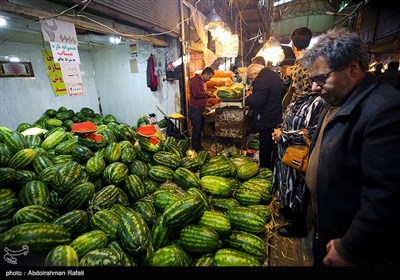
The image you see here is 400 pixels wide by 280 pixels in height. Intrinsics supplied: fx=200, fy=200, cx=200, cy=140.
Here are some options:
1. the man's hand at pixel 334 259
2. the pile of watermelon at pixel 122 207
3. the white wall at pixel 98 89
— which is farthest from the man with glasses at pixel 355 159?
the white wall at pixel 98 89

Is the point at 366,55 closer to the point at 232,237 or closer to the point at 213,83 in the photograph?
the point at 232,237

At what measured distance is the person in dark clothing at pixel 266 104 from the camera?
4.64m

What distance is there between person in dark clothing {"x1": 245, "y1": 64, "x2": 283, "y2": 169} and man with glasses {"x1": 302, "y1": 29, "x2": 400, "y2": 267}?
120 inches

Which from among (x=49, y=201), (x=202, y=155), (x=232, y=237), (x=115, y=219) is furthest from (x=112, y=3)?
(x=232, y=237)

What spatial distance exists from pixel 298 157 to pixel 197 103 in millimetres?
4638

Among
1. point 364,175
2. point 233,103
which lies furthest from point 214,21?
point 364,175

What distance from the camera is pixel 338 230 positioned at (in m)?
1.54

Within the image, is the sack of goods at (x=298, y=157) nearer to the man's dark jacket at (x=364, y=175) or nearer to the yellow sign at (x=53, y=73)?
the man's dark jacket at (x=364, y=175)

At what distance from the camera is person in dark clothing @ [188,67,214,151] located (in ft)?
21.4

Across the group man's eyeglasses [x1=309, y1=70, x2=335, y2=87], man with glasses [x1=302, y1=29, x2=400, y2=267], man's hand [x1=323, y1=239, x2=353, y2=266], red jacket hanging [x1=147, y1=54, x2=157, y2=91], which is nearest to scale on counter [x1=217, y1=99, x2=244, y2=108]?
red jacket hanging [x1=147, y1=54, x2=157, y2=91]

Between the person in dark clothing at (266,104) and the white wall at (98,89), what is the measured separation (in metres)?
3.23

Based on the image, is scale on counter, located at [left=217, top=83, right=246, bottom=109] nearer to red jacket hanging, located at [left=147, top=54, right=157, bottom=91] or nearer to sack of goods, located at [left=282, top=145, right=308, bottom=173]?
red jacket hanging, located at [left=147, top=54, right=157, bottom=91]

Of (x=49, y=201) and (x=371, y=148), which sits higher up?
(x=371, y=148)

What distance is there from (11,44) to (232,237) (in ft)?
25.1
